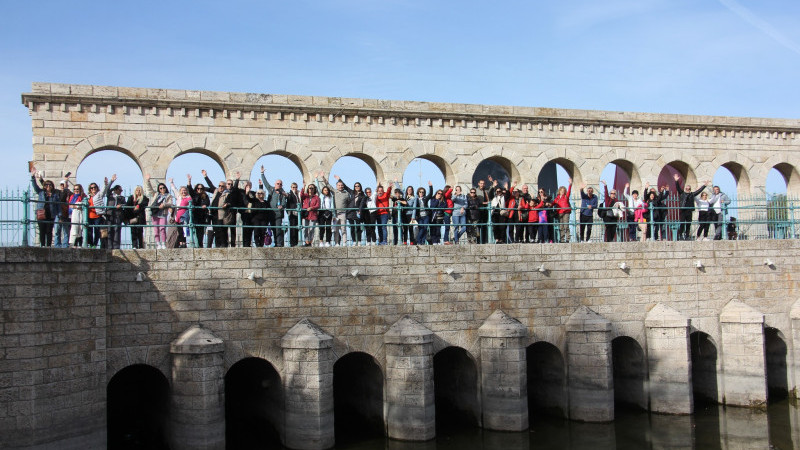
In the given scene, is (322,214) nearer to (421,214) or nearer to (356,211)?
(356,211)

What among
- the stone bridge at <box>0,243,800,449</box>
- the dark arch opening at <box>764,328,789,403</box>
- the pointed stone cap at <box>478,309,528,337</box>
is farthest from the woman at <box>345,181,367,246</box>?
the dark arch opening at <box>764,328,789,403</box>

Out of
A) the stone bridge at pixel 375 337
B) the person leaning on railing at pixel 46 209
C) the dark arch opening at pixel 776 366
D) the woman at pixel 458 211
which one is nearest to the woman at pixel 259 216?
the stone bridge at pixel 375 337

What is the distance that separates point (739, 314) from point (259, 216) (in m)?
12.0

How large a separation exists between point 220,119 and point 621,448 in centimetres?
1236

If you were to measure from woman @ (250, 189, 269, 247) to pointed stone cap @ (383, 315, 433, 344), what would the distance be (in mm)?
3464

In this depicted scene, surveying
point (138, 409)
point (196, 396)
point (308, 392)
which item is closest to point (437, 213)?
point (308, 392)

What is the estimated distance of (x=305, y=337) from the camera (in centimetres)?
1476

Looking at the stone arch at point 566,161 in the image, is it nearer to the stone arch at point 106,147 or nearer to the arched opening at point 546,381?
the arched opening at point 546,381

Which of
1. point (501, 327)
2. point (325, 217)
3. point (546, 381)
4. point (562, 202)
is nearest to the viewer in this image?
point (501, 327)

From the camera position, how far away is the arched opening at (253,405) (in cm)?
1570

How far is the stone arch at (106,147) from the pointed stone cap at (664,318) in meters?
13.0

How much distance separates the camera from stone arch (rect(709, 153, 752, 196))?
2350 cm

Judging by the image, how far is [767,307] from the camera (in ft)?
62.9

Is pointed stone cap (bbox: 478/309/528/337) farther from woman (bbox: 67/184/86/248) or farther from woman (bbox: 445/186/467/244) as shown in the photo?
woman (bbox: 67/184/86/248)
